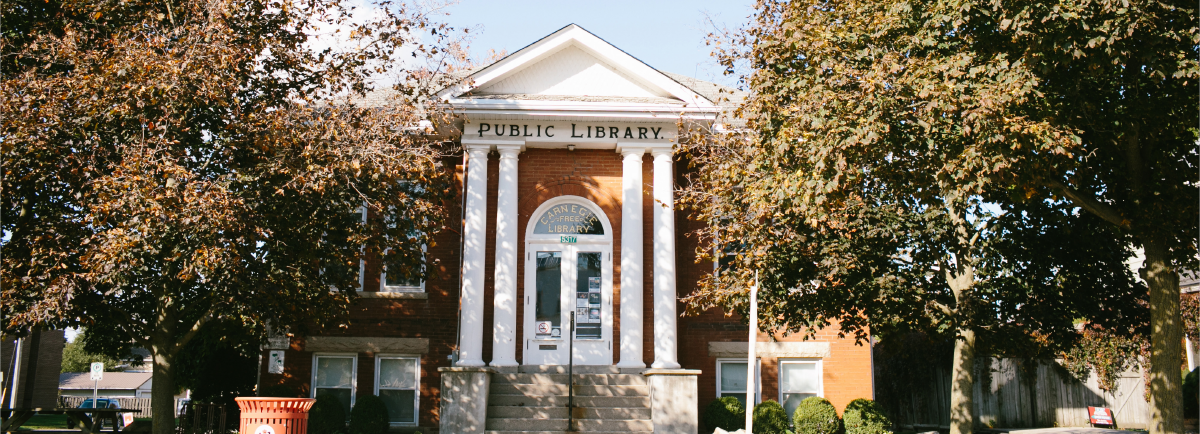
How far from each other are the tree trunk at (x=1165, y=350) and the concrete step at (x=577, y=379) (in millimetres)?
7525

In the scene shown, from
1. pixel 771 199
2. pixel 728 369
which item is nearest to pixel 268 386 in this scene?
pixel 728 369

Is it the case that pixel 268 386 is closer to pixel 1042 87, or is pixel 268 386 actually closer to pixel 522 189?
pixel 522 189

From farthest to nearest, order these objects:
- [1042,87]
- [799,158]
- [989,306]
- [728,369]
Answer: [728,369], [989,306], [799,158], [1042,87]

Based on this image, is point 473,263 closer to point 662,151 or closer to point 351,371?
point 351,371

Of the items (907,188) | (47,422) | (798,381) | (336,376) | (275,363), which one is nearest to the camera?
(907,188)

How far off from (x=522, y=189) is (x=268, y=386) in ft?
20.1

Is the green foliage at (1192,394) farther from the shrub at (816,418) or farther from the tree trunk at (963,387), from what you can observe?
the shrub at (816,418)

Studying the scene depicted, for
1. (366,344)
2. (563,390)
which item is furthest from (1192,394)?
(366,344)

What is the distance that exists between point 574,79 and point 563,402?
608cm

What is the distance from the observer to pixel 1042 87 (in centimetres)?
934

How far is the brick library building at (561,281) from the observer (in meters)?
15.0

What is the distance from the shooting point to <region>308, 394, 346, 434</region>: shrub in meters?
14.6

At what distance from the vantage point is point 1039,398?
19531 mm

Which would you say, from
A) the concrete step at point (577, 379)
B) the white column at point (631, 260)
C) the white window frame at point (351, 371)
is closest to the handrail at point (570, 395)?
the concrete step at point (577, 379)
